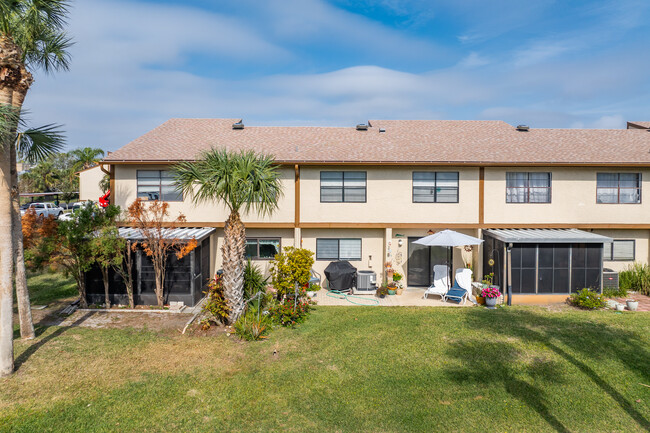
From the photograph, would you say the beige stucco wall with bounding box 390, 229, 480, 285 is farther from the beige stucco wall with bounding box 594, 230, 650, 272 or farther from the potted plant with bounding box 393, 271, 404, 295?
the beige stucco wall with bounding box 594, 230, 650, 272

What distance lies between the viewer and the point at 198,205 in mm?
16312

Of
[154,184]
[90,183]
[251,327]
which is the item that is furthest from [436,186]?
[90,183]

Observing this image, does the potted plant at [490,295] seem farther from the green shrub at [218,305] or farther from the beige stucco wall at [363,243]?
the green shrub at [218,305]

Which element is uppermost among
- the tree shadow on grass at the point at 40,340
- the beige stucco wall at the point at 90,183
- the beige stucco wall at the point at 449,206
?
the beige stucco wall at the point at 90,183

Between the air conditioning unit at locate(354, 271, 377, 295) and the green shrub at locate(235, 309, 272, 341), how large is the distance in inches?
225

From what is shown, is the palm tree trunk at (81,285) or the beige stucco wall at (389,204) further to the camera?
the beige stucco wall at (389,204)

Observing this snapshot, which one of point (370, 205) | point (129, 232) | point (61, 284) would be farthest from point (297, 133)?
point (61, 284)

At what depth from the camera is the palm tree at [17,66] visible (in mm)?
8656

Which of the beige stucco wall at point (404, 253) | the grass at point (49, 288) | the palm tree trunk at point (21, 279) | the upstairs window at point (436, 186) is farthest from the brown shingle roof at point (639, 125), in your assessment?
the grass at point (49, 288)

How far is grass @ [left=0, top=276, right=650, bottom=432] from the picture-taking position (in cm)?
704

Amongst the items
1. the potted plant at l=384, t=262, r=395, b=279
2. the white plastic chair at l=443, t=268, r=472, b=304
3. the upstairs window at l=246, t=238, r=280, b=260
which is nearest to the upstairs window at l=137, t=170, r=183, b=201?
the upstairs window at l=246, t=238, r=280, b=260

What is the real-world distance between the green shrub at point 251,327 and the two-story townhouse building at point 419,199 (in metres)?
5.49

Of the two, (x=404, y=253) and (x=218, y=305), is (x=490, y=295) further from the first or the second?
(x=218, y=305)

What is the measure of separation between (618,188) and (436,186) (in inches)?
320
